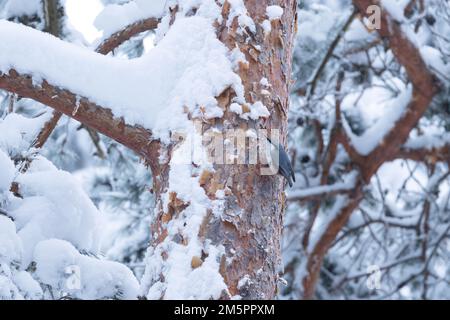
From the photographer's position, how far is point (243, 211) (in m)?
1.63

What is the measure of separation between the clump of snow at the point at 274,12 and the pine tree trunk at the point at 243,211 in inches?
1.9

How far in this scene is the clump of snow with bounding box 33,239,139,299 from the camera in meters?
1.99

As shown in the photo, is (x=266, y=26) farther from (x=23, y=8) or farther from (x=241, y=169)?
(x=23, y=8)

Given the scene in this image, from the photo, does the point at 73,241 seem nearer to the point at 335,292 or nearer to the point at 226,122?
the point at 226,122

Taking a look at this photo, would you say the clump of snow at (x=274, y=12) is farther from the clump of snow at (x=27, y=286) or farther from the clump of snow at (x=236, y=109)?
the clump of snow at (x=27, y=286)

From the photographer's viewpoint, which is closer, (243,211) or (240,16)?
(243,211)

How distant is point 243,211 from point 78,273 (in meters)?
0.60

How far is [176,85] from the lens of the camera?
5.80ft

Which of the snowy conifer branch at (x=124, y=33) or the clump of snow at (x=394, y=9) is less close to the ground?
the clump of snow at (x=394, y=9)

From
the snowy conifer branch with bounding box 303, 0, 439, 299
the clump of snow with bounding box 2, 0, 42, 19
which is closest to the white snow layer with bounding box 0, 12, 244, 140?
the clump of snow with bounding box 2, 0, 42, 19

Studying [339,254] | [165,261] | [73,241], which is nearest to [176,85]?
[165,261]

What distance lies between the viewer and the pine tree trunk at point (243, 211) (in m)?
1.58

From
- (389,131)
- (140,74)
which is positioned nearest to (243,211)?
(140,74)

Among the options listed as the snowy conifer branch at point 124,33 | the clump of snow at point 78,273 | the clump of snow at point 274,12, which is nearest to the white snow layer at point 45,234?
the clump of snow at point 78,273
